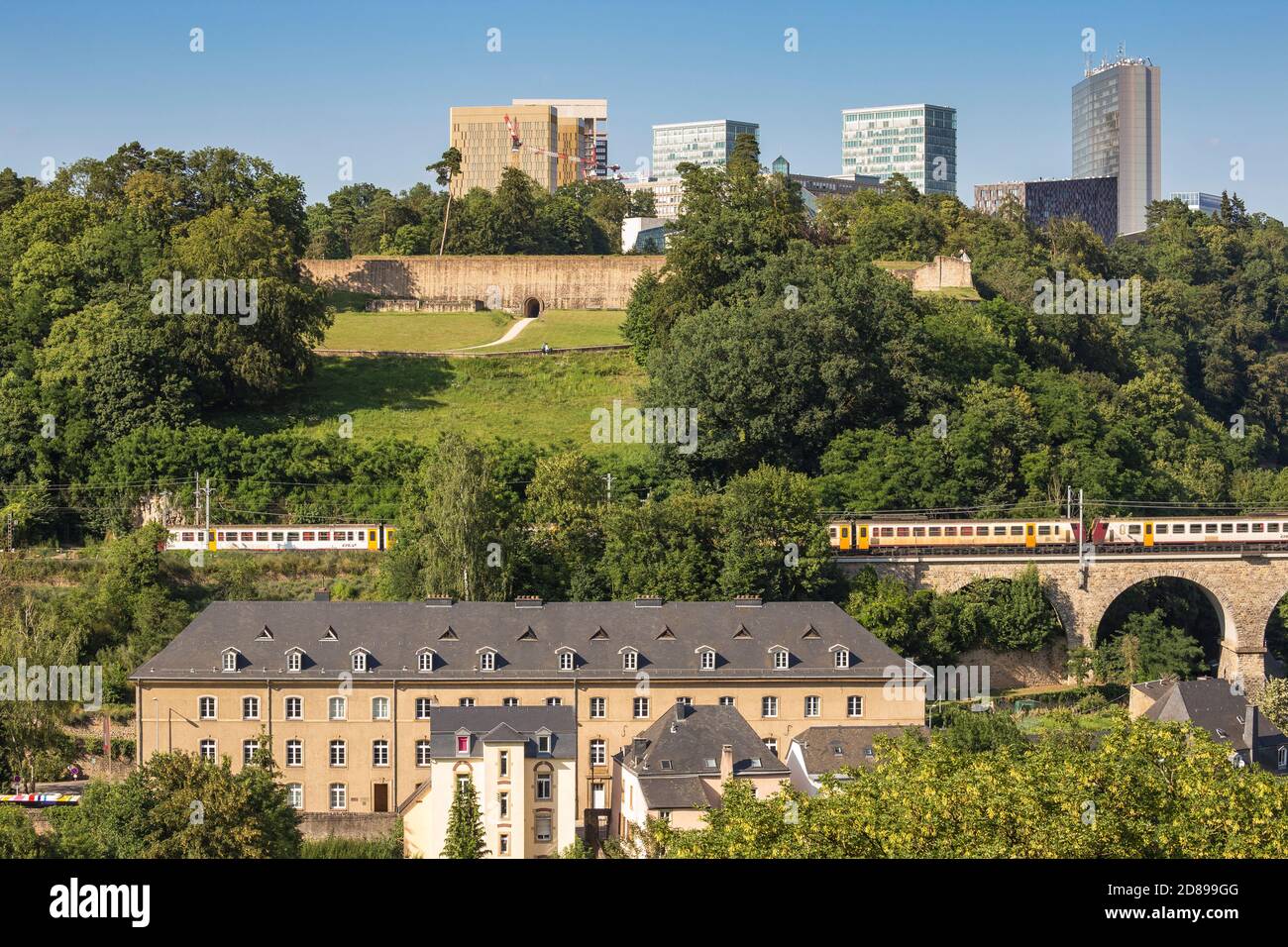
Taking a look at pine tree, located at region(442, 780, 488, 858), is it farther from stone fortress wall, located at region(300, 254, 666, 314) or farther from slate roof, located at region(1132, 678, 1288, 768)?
stone fortress wall, located at region(300, 254, 666, 314)

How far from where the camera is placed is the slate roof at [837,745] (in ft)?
142

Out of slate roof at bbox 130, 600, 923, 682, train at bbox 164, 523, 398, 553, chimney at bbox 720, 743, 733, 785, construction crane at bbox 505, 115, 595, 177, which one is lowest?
chimney at bbox 720, 743, 733, 785

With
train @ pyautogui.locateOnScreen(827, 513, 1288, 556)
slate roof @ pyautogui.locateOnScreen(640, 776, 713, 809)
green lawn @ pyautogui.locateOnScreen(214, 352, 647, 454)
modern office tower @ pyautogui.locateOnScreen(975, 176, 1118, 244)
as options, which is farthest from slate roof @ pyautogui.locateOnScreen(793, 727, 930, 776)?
modern office tower @ pyautogui.locateOnScreen(975, 176, 1118, 244)

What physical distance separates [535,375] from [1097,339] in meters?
30.1

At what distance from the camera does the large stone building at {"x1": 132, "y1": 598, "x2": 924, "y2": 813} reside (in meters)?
46.7

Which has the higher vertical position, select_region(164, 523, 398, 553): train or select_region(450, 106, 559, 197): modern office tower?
select_region(450, 106, 559, 197): modern office tower

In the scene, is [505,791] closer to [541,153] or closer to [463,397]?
[463,397]

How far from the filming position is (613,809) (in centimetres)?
4397

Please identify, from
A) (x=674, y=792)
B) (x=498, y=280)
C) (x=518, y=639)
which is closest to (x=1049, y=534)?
(x=518, y=639)

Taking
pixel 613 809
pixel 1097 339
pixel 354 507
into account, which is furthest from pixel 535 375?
pixel 613 809

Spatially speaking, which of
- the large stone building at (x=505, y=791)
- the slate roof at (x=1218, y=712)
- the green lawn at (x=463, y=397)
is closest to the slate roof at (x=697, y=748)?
the large stone building at (x=505, y=791)

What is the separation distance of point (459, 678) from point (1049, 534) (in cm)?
2429

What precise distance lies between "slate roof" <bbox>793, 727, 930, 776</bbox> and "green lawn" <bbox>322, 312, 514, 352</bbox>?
42.5 metres

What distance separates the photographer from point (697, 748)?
42.1 m
